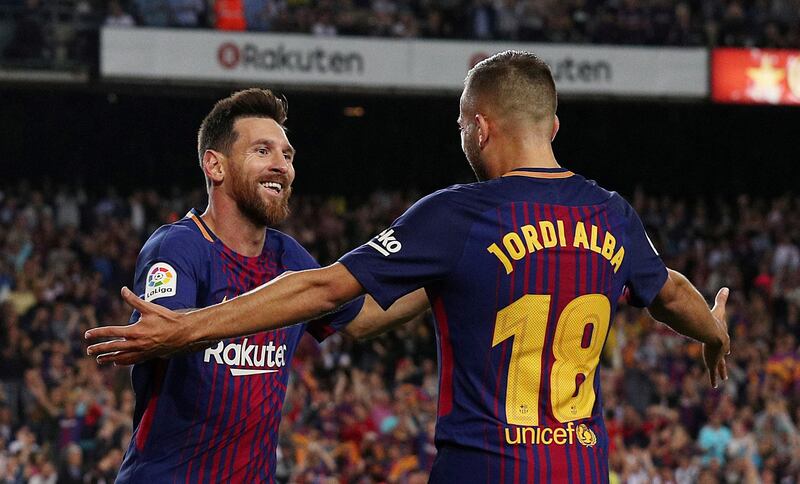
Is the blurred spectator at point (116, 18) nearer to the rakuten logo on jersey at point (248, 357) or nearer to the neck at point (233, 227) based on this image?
the neck at point (233, 227)

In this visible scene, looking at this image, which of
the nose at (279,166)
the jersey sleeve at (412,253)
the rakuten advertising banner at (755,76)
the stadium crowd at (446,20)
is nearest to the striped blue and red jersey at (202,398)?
the nose at (279,166)

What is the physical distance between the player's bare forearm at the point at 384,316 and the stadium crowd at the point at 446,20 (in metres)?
16.3

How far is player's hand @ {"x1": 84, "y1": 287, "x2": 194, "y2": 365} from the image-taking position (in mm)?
3486

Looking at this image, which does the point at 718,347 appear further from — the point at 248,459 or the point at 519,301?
the point at 248,459

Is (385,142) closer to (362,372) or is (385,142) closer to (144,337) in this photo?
(362,372)

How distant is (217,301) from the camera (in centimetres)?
444

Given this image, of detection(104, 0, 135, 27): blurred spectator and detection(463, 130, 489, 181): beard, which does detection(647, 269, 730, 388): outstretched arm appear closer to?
detection(463, 130, 489, 181): beard

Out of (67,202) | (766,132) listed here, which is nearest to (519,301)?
(67,202)

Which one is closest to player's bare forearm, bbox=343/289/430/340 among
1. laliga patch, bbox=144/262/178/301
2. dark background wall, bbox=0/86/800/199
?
laliga patch, bbox=144/262/178/301

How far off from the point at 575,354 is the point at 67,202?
1760cm

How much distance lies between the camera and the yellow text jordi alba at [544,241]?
3559 mm

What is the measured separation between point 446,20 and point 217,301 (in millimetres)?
18046

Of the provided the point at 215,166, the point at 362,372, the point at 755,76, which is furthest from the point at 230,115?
the point at 755,76

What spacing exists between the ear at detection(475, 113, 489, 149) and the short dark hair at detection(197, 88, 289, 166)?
1338mm
